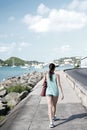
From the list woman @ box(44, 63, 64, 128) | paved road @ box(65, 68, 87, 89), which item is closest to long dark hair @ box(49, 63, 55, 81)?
woman @ box(44, 63, 64, 128)

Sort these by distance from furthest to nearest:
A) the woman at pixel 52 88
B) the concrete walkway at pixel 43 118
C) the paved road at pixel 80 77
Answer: the paved road at pixel 80 77
the woman at pixel 52 88
the concrete walkway at pixel 43 118

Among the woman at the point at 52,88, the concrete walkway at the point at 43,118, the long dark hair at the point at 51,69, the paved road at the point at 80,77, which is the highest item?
the long dark hair at the point at 51,69

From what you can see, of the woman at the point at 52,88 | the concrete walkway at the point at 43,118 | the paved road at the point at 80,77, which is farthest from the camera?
the paved road at the point at 80,77

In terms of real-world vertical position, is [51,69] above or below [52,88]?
above

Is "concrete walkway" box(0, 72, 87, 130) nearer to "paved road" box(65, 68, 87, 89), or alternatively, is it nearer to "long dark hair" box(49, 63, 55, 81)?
"long dark hair" box(49, 63, 55, 81)

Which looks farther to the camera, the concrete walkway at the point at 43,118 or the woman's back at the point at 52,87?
the woman's back at the point at 52,87

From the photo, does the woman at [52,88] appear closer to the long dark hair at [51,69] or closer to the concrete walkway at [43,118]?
the long dark hair at [51,69]

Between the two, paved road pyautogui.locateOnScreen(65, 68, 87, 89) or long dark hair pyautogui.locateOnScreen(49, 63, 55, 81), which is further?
paved road pyautogui.locateOnScreen(65, 68, 87, 89)

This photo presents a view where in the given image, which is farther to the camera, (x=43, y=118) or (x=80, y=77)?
(x=80, y=77)

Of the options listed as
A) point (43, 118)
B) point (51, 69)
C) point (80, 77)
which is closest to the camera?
point (51, 69)

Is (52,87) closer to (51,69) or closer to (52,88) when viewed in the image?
(52,88)

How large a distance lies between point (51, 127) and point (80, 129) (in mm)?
939

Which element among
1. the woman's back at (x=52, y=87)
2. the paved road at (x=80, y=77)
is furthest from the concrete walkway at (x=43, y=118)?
the paved road at (x=80, y=77)

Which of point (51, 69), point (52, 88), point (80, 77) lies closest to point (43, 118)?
point (52, 88)
